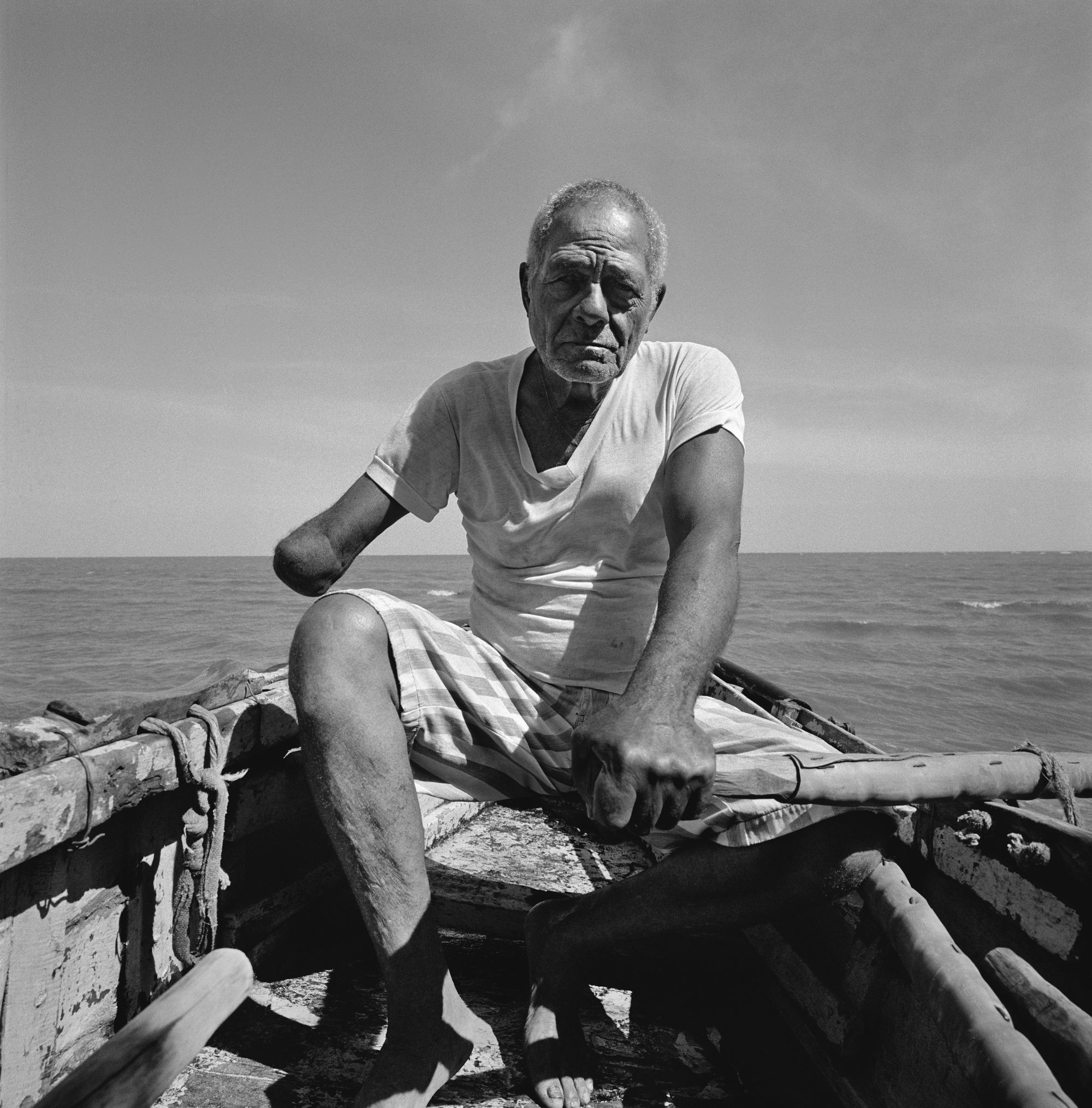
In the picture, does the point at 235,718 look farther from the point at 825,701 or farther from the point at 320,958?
the point at 825,701

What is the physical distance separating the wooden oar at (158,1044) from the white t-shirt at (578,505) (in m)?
0.81

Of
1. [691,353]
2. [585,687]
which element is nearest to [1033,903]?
[585,687]

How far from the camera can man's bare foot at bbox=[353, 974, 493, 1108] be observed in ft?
3.91

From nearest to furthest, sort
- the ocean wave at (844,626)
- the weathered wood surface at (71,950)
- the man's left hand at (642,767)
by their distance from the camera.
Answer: the man's left hand at (642,767)
the weathered wood surface at (71,950)
the ocean wave at (844,626)

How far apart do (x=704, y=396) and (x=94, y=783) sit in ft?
4.13

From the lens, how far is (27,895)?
3.93 ft

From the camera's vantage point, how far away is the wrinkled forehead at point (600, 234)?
5.41 feet

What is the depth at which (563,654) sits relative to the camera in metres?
1.59

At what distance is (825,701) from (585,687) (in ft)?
33.8

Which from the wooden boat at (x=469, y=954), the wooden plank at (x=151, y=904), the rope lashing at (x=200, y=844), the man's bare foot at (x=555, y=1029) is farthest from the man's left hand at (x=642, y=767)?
the wooden plank at (x=151, y=904)

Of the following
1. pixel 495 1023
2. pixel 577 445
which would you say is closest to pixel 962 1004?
pixel 495 1023

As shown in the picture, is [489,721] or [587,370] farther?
[587,370]

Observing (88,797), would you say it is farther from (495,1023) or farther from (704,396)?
(704,396)

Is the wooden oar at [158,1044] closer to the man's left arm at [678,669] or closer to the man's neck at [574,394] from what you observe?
the man's left arm at [678,669]
